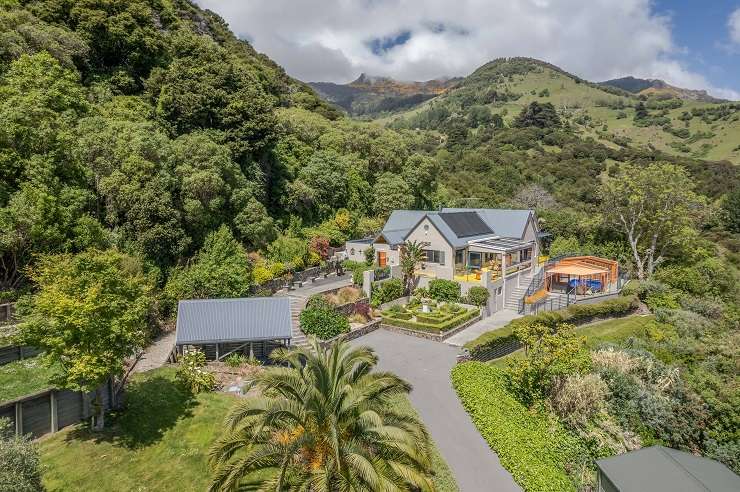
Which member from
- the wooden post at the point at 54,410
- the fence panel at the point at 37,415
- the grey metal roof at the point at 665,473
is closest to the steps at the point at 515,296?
the grey metal roof at the point at 665,473

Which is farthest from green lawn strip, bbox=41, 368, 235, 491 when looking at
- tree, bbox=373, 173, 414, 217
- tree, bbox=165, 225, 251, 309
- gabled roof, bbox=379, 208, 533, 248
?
tree, bbox=373, 173, 414, 217

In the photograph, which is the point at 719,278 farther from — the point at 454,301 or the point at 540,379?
the point at 540,379

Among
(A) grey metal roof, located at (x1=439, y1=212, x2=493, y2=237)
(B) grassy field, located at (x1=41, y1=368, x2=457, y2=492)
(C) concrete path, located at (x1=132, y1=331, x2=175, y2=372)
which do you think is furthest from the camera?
(A) grey metal roof, located at (x1=439, y1=212, x2=493, y2=237)

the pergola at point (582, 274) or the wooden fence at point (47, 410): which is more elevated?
Result: the pergola at point (582, 274)

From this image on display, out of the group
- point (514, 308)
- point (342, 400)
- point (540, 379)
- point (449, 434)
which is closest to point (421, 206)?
point (514, 308)

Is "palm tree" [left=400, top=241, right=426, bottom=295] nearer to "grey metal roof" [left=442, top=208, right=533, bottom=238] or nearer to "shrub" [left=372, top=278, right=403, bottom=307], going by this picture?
"shrub" [left=372, top=278, right=403, bottom=307]

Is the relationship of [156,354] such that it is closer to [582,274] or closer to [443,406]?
[443,406]

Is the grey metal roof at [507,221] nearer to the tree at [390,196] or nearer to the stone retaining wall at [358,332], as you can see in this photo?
the tree at [390,196]

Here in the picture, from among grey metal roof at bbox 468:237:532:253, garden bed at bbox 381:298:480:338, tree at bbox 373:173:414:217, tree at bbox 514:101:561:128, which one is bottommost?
garden bed at bbox 381:298:480:338
